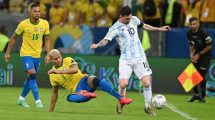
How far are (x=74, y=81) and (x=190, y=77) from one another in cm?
599

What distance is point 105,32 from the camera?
23.9m

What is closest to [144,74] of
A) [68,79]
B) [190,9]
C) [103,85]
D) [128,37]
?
[128,37]

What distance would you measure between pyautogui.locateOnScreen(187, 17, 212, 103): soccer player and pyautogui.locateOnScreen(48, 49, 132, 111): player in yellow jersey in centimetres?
503

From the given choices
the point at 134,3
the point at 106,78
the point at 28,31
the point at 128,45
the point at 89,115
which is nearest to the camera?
the point at 89,115

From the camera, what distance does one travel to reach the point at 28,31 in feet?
56.2

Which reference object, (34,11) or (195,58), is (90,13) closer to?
(195,58)

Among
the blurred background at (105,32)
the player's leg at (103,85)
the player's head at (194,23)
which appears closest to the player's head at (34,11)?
the player's leg at (103,85)

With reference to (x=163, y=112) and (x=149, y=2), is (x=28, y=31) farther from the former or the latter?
(x=149, y=2)

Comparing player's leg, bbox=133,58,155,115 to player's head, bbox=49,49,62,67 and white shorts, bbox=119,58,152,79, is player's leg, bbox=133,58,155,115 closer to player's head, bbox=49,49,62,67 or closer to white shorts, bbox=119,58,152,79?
white shorts, bbox=119,58,152,79

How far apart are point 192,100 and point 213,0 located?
476 cm

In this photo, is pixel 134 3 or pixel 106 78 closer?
pixel 106 78

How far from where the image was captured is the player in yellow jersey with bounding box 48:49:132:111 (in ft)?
47.6

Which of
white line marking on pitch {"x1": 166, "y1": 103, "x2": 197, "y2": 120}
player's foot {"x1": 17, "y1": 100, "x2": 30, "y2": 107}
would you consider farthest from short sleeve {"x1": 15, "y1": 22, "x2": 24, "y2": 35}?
white line marking on pitch {"x1": 166, "y1": 103, "x2": 197, "y2": 120}

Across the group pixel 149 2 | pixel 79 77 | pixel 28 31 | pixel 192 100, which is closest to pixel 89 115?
pixel 79 77
